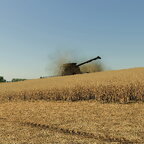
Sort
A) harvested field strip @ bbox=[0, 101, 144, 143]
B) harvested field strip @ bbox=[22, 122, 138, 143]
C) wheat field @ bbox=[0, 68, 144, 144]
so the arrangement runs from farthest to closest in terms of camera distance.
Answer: harvested field strip @ bbox=[0, 101, 144, 143], wheat field @ bbox=[0, 68, 144, 144], harvested field strip @ bbox=[22, 122, 138, 143]

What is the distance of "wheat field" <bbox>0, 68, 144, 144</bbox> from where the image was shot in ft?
28.1

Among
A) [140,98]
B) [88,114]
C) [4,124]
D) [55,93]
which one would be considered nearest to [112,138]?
[88,114]

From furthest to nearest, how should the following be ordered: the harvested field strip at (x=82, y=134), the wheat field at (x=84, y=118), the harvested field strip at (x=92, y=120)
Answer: the harvested field strip at (x=92, y=120)
the wheat field at (x=84, y=118)
the harvested field strip at (x=82, y=134)

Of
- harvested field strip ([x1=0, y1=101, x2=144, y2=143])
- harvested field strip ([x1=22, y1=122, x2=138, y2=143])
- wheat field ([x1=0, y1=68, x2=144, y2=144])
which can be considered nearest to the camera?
harvested field strip ([x1=22, y1=122, x2=138, y2=143])

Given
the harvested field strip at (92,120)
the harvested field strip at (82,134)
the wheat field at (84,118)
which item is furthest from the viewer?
the harvested field strip at (92,120)

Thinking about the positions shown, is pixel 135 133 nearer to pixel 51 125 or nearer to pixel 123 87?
pixel 51 125

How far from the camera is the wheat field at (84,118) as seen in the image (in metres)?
8.56

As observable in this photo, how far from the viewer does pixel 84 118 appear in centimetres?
1127

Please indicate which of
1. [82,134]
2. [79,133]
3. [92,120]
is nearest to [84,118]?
[92,120]

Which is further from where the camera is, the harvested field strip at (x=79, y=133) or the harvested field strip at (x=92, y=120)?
the harvested field strip at (x=92, y=120)

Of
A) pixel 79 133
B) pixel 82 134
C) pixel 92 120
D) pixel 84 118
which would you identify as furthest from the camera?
pixel 84 118

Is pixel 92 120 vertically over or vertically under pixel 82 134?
over

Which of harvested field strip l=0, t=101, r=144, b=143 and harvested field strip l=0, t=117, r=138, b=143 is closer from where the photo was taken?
harvested field strip l=0, t=117, r=138, b=143

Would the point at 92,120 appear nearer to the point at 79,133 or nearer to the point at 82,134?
the point at 79,133
